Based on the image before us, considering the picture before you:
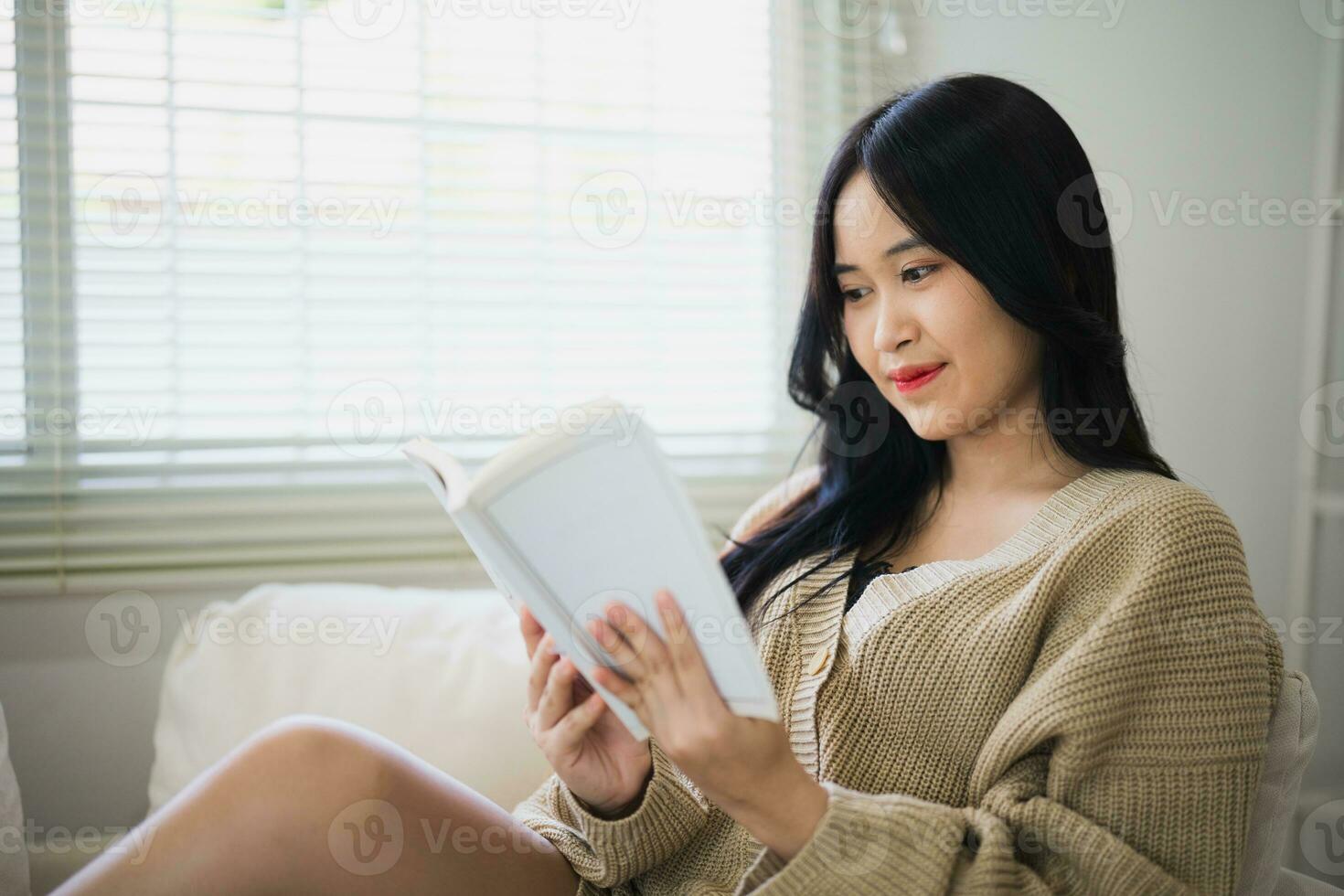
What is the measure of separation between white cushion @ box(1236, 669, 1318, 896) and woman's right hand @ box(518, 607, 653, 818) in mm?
620

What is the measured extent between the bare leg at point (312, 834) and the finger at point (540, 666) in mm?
169

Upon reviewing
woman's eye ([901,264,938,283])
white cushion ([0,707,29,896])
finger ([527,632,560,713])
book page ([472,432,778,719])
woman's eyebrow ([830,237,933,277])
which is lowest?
white cushion ([0,707,29,896])

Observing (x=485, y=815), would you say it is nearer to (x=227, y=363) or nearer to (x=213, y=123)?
(x=227, y=363)

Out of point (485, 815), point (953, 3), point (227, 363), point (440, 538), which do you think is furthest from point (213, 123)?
point (953, 3)

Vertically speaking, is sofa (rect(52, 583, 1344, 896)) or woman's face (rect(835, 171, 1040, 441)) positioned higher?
woman's face (rect(835, 171, 1040, 441))

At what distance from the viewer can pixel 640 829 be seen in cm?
110

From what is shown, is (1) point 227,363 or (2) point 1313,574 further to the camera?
(1) point 227,363

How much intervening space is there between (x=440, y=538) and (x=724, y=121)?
975 millimetres

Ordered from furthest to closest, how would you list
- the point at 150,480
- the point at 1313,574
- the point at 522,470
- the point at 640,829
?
1. the point at 150,480
2. the point at 1313,574
3. the point at 640,829
4. the point at 522,470

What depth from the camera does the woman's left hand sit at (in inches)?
31.7

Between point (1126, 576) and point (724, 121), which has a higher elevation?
point (724, 121)

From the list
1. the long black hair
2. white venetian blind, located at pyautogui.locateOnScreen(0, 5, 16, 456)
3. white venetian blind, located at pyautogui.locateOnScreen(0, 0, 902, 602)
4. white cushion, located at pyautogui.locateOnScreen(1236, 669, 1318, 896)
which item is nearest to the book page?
the long black hair

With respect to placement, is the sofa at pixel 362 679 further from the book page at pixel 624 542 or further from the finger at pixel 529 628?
the book page at pixel 624 542

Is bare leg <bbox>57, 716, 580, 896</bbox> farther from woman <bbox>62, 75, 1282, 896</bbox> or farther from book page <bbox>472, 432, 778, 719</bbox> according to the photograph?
book page <bbox>472, 432, 778, 719</bbox>
